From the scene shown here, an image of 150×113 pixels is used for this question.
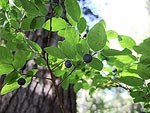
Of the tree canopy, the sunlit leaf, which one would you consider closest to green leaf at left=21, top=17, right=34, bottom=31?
the tree canopy

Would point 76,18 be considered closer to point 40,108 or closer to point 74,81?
point 74,81

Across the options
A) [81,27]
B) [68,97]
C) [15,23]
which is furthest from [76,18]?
[68,97]

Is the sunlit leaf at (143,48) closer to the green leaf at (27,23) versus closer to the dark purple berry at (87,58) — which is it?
the dark purple berry at (87,58)

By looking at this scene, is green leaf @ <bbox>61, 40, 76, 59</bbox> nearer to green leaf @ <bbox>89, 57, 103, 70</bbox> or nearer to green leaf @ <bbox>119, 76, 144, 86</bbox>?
green leaf @ <bbox>89, 57, 103, 70</bbox>

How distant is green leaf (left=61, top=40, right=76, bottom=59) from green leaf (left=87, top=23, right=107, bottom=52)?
1.6 inches

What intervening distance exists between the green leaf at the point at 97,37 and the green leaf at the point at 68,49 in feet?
0.14

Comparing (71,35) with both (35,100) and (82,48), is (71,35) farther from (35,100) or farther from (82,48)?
(35,100)

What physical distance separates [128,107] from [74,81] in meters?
17.2

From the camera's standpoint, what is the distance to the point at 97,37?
57 cm

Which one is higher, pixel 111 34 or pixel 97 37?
pixel 111 34

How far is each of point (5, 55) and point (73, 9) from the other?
0.19 metres

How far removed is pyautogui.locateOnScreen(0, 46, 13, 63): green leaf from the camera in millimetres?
615


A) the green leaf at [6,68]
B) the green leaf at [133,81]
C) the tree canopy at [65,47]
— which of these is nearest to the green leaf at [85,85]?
the tree canopy at [65,47]

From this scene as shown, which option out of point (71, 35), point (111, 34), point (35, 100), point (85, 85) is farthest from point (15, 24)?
point (35, 100)
